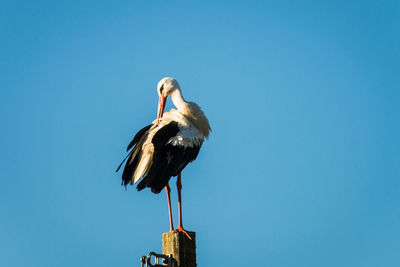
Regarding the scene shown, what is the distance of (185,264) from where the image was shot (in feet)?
16.9

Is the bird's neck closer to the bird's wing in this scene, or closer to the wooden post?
the bird's wing

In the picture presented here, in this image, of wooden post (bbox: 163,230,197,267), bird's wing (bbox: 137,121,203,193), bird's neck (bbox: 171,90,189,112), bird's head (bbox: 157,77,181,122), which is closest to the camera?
wooden post (bbox: 163,230,197,267)

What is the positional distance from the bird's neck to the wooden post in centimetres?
286

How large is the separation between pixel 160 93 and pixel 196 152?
1.26 metres

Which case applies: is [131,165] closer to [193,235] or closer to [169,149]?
[169,149]

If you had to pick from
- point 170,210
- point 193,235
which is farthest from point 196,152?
point 193,235

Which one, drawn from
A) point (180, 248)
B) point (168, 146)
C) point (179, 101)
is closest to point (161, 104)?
point (179, 101)

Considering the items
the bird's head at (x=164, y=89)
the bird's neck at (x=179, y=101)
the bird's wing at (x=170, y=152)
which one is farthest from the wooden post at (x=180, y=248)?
the bird's head at (x=164, y=89)

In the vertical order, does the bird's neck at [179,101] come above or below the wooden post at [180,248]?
above

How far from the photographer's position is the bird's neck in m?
7.93

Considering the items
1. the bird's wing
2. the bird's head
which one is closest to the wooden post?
the bird's wing

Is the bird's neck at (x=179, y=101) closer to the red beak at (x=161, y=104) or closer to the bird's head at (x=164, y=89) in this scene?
the bird's head at (x=164, y=89)

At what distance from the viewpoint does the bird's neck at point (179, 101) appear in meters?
7.93

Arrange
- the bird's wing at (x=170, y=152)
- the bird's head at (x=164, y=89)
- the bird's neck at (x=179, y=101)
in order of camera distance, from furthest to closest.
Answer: the bird's head at (x=164, y=89) → the bird's neck at (x=179, y=101) → the bird's wing at (x=170, y=152)
